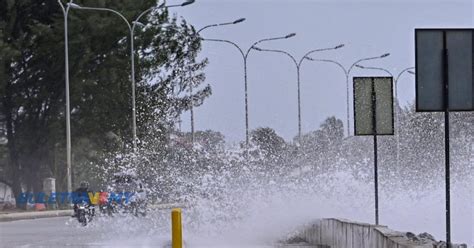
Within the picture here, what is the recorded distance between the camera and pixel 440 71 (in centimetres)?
1210

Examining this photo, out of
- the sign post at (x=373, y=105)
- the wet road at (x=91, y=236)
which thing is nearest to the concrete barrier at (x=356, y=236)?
the sign post at (x=373, y=105)

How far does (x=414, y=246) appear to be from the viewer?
485 inches

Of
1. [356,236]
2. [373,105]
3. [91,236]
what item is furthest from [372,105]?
[91,236]

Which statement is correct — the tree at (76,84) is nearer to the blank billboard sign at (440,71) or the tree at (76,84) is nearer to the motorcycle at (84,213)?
the motorcycle at (84,213)

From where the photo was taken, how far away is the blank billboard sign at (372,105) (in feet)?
63.5

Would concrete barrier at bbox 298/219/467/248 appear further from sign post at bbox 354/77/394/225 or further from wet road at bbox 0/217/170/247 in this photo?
wet road at bbox 0/217/170/247

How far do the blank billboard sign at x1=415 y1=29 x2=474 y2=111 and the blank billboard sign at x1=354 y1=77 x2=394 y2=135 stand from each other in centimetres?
706

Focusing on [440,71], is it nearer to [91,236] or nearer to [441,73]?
[441,73]

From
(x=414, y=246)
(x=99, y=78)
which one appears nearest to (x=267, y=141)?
(x=99, y=78)

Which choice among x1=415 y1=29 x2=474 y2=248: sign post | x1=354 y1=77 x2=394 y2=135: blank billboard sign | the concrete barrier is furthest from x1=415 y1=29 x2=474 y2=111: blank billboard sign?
x1=354 y1=77 x2=394 y2=135: blank billboard sign

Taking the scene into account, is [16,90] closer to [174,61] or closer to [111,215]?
[174,61]

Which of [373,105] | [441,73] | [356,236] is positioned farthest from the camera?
[373,105]

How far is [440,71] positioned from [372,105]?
7.28m

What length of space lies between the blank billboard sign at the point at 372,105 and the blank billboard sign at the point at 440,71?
706cm
